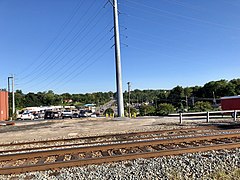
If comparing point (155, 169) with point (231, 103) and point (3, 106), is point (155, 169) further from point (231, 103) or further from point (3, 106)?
point (3, 106)

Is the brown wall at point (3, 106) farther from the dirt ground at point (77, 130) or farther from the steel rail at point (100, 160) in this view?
the steel rail at point (100, 160)

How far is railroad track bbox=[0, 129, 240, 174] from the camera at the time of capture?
738 cm

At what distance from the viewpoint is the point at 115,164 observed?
7.50m

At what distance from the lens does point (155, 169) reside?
262 inches

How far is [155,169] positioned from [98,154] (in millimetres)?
2960

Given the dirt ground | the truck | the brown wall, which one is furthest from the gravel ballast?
the brown wall

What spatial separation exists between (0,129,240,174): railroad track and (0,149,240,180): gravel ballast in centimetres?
29

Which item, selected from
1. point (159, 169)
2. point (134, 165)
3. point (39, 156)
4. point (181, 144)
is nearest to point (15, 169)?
point (39, 156)

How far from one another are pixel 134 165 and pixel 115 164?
2.13 feet

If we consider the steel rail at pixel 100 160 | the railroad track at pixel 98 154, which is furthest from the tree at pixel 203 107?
the steel rail at pixel 100 160

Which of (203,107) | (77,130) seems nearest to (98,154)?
(77,130)

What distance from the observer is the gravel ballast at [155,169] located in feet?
20.6

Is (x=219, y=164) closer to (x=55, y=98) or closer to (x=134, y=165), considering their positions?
(x=134, y=165)

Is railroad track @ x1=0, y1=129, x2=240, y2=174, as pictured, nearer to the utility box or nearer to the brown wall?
the utility box
